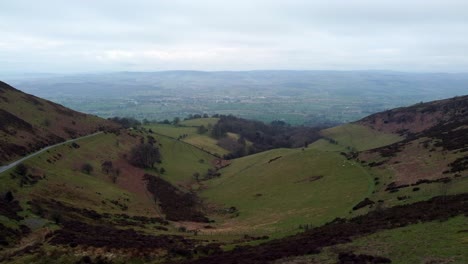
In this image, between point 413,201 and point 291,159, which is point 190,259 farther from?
point 291,159

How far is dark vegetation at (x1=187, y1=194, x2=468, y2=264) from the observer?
31872 mm

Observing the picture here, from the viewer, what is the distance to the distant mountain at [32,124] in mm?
83000

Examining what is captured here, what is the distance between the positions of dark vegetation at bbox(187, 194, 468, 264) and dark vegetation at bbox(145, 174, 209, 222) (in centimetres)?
3004

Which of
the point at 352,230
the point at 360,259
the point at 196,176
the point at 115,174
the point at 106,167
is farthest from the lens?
the point at 196,176

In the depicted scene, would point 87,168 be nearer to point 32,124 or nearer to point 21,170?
point 21,170

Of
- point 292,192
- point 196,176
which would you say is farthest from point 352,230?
point 196,176

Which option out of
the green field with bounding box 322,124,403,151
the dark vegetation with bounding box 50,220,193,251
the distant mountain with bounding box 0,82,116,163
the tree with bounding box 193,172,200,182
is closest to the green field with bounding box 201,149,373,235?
the tree with bounding box 193,172,200,182

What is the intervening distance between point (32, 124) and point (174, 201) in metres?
49.9

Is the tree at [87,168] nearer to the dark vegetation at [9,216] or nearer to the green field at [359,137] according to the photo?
the dark vegetation at [9,216]

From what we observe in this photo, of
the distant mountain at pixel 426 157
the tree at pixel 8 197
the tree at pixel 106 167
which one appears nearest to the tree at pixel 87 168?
the tree at pixel 106 167

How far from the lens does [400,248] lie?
91.9 feet

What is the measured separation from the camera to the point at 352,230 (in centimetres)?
3600

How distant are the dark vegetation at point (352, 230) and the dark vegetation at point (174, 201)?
3004 centimetres

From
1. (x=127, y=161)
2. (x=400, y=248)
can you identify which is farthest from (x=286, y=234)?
(x=127, y=161)
